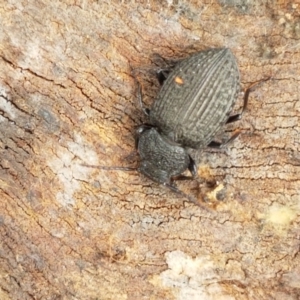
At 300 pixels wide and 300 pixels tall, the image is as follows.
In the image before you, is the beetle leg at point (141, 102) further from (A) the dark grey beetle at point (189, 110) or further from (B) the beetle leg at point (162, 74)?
(B) the beetle leg at point (162, 74)

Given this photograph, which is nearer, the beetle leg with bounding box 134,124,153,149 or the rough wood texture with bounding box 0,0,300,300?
the rough wood texture with bounding box 0,0,300,300

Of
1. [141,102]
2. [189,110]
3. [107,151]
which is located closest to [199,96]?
[189,110]

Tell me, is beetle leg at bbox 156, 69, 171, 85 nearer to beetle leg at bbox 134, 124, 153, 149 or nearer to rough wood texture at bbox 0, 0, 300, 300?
rough wood texture at bbox 0, 0, 300, 300

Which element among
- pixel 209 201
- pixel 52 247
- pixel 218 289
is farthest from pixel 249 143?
pixel 52 247

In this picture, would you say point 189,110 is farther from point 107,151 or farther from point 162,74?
point 107,151

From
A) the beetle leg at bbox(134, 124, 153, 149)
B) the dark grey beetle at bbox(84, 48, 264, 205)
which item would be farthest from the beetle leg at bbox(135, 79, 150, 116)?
the beetle leg at bbox(134, 124, 153, 149)

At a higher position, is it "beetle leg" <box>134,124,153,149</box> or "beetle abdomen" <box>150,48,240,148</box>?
"beetle abdomen" <box>150,48,240,148</box>
